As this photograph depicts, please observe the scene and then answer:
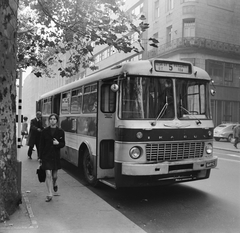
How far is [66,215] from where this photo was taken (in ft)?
16.9

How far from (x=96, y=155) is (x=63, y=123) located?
3.41 metres

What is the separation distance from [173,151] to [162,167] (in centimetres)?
47

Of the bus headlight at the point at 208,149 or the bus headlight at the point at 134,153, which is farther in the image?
the bus headlight at the point at 208,149

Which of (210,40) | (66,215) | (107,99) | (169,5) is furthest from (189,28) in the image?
(66,215)

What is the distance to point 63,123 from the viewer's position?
9.97m

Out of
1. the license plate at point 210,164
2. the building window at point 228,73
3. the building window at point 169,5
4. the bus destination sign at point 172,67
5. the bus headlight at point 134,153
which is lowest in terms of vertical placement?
the license plate at point 210,164

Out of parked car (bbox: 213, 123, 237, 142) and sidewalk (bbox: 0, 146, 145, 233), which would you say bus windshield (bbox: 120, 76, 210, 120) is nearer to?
sidewalk (bbox: 0, 146, 145, 233)

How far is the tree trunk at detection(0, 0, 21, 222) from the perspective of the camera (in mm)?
4844

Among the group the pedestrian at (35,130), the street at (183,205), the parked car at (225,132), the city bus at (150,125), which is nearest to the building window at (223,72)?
the parked car at (225,132)

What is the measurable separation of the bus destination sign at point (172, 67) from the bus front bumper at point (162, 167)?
6.16 feet

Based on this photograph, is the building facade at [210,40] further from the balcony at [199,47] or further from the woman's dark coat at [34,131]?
the woman's dark coat at [34,131]

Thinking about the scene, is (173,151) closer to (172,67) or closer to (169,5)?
(172,67)

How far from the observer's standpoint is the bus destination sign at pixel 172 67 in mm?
6318

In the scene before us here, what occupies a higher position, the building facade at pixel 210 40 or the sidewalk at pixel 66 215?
the building facade at pixel 210 40
